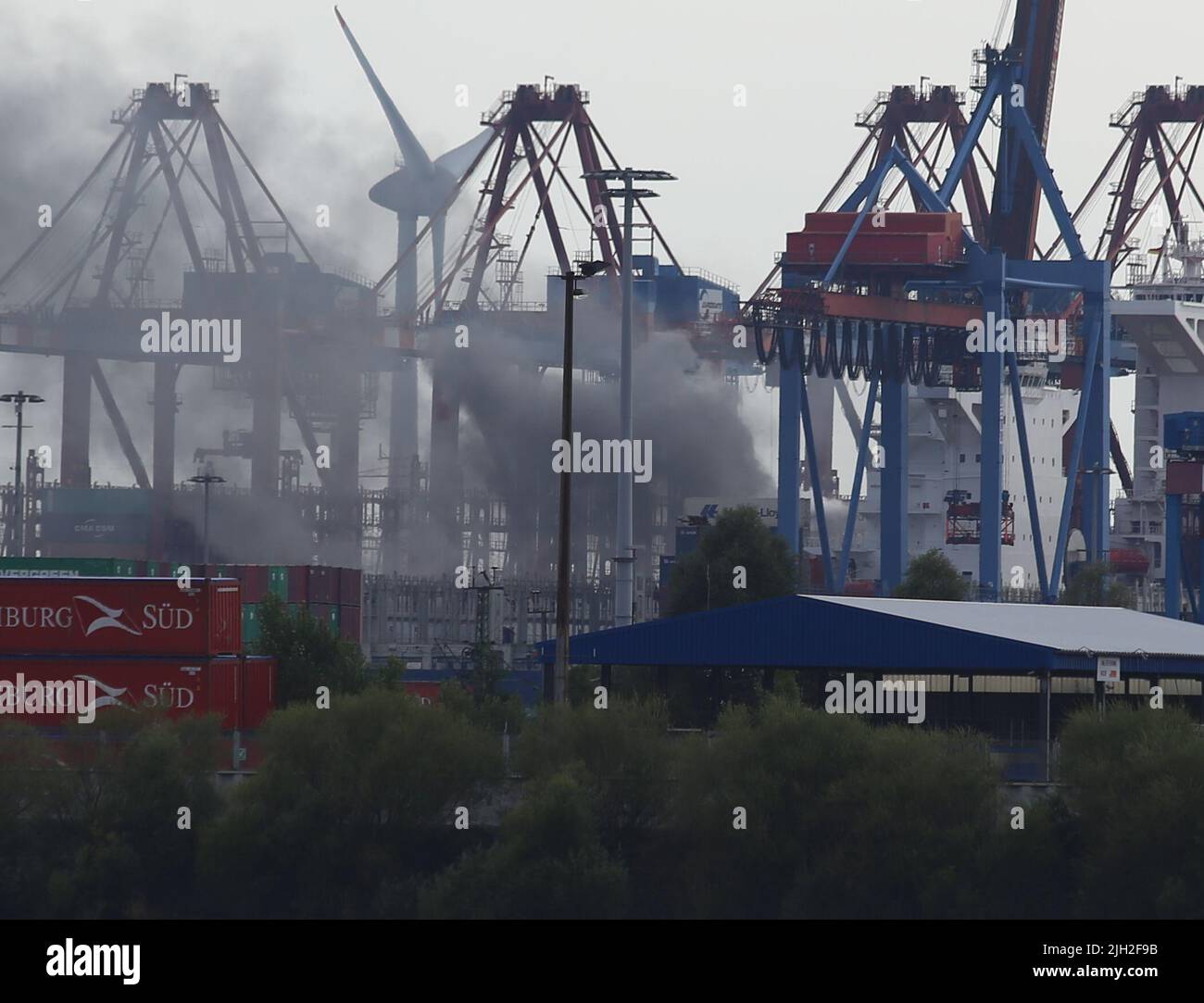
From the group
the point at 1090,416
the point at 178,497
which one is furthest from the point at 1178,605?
the point at 178,497

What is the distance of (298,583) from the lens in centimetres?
9500

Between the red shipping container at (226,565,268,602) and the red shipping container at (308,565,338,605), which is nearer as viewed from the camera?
the red shipping container at (226,565,268,602)

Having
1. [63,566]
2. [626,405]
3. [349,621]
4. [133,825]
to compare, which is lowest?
[133,825]

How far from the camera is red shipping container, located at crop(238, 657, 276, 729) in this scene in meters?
57.0

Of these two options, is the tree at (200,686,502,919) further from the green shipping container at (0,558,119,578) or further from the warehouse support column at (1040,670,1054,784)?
the green shipping container at (0,558,119,578)

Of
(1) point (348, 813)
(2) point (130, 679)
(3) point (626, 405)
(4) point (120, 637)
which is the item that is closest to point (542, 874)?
(1) point (348, 813)

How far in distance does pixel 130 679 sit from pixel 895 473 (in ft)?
210

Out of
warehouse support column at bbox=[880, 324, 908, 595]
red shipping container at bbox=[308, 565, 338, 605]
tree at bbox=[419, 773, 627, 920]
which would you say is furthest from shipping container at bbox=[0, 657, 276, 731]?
warehouse support column at bbox=[880, 324, 908, 595]

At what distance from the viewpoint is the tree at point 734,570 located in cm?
8469

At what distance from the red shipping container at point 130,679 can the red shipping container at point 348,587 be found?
41828mm

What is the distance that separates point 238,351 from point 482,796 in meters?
101

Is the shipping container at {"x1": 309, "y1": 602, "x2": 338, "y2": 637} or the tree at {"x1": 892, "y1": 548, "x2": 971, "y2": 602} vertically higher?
the tree at {"x1": 892, "y1": 548, "x2": 971, "y2": 602}

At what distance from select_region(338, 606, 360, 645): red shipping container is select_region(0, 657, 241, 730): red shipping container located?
40097 millimetres

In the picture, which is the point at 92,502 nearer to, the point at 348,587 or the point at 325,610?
the point at 348,587
